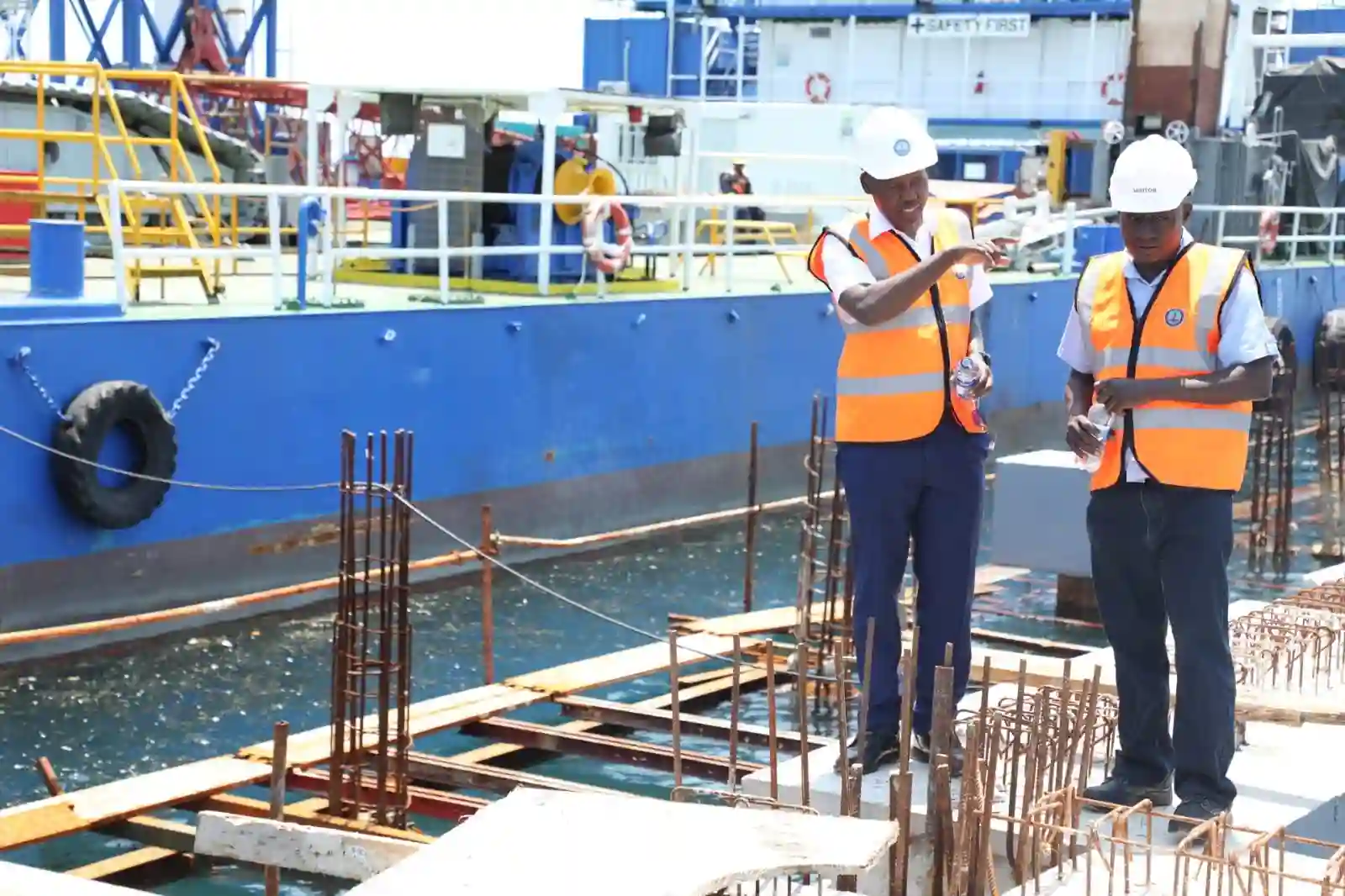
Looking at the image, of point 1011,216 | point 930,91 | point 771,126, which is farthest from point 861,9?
point 1011,216

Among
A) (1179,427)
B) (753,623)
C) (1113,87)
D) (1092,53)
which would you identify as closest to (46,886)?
(1179,427)

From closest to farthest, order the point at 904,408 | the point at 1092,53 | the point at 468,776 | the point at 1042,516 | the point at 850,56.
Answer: the point at 904,408 < the point at 468,776 < the point at 1042,516 < the point at 1092,53 < the point at 850,56

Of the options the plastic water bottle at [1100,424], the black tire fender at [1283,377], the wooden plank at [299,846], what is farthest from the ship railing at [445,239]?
the plastic water bottle at [1100,424]

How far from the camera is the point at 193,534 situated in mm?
11969

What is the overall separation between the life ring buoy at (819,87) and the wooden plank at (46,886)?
Result: 29649 millimetres

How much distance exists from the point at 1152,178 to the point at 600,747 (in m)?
3.79

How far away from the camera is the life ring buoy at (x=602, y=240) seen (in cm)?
1488

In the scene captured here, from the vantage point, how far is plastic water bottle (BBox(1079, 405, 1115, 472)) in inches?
232

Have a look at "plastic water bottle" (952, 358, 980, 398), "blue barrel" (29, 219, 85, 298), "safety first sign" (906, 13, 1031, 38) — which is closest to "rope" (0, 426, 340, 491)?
"blue barrel" (29, 219, 85, 298)

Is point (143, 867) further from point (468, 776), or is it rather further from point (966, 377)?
point (966, 377)

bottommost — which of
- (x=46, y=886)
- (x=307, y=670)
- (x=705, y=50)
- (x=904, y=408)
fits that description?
(x=307, y=670)

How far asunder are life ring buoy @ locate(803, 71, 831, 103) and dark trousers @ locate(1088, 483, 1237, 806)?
2809 cm

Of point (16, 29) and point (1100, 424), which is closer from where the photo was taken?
point (1100, 424)

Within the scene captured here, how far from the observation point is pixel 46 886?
4.80 meters
